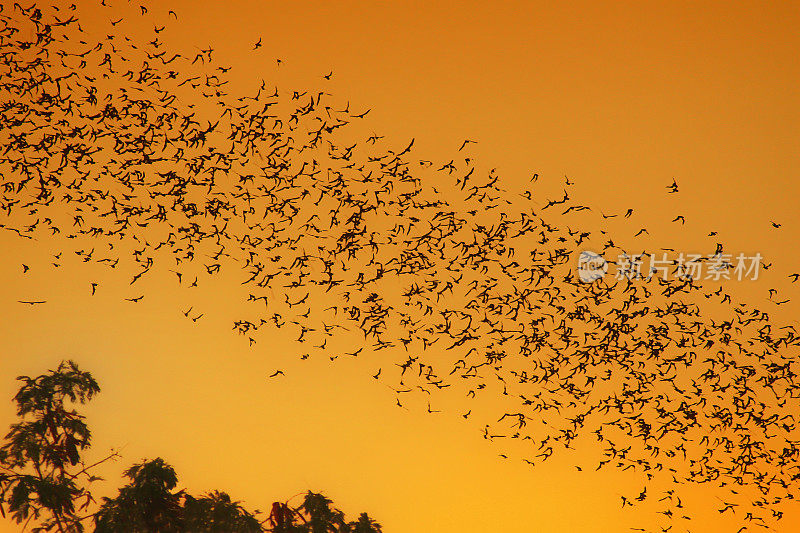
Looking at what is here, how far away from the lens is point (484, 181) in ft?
19.2

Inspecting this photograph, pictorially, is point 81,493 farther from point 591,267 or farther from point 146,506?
point 591,267

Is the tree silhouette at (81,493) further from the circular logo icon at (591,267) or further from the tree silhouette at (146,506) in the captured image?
the circular logo icon at (591,267)

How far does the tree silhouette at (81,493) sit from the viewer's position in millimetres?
5176

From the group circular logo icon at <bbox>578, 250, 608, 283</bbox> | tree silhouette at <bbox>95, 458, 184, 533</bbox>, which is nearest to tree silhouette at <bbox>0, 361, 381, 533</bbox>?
tree silhouette at <bbox>95, 458, 184, 533</bbox>

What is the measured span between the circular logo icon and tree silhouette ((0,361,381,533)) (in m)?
2.30

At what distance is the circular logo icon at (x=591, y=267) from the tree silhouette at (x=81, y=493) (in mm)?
2300

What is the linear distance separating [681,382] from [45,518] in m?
4.40

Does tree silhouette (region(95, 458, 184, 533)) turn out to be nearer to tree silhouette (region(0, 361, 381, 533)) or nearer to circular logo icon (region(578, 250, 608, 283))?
tree silhouette (region(0, 361, 381, 533))

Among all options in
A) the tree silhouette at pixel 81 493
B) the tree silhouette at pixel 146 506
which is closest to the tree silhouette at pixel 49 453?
the tree silhouette at pixel 81 493

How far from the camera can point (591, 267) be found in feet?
19.3

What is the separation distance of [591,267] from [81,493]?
3746 mm

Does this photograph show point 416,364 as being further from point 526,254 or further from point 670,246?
point 670,246

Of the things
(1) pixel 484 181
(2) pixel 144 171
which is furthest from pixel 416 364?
(2) pixel 144 171

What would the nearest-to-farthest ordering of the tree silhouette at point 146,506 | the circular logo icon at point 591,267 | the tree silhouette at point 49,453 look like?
1. the tree silhouette at point 146,506
2. the tree silhouette at point 49,453
3. the circular logo icon at point 591,267
